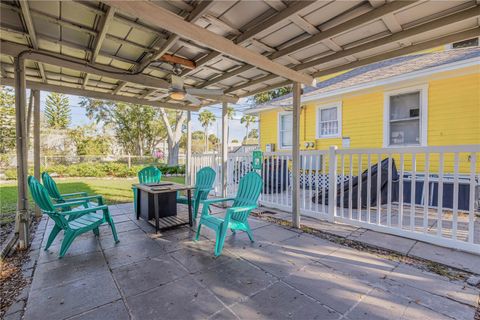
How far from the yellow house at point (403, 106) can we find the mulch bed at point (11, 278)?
765cm

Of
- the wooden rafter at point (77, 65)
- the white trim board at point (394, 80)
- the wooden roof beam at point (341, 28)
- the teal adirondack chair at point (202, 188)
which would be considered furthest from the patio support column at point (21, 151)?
the white trim board at point (394, 80)

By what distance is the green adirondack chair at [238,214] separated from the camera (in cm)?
301

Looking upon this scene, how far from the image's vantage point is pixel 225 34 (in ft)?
9.57

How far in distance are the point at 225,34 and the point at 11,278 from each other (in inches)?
145

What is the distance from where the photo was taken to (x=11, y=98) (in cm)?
1148

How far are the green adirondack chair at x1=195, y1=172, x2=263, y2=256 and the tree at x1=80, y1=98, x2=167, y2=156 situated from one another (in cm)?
1722

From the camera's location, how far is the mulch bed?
2.09 metres

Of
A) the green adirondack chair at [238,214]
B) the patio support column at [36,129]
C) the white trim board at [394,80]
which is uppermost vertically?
the white trim board at [394,80]

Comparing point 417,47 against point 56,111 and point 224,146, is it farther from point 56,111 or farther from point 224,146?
point 56,111

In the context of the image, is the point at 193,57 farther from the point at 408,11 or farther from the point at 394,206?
the point at 394,206

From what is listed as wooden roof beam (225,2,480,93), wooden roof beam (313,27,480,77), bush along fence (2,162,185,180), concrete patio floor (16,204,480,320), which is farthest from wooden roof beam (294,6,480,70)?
bush along fence (2,162,185,180)

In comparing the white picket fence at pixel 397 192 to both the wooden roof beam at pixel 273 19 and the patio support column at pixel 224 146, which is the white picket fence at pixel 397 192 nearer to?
the patio support column at pixel 224 146

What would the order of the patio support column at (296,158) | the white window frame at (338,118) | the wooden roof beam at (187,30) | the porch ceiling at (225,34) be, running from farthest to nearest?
the white window frame at (338,118), the patio support column at (296,158), the porch ceiling at (225,34), the wooden roof beam at (187,30)

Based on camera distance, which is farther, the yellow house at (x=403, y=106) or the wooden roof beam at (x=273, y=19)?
the yellow house at (x=403, y=106)
